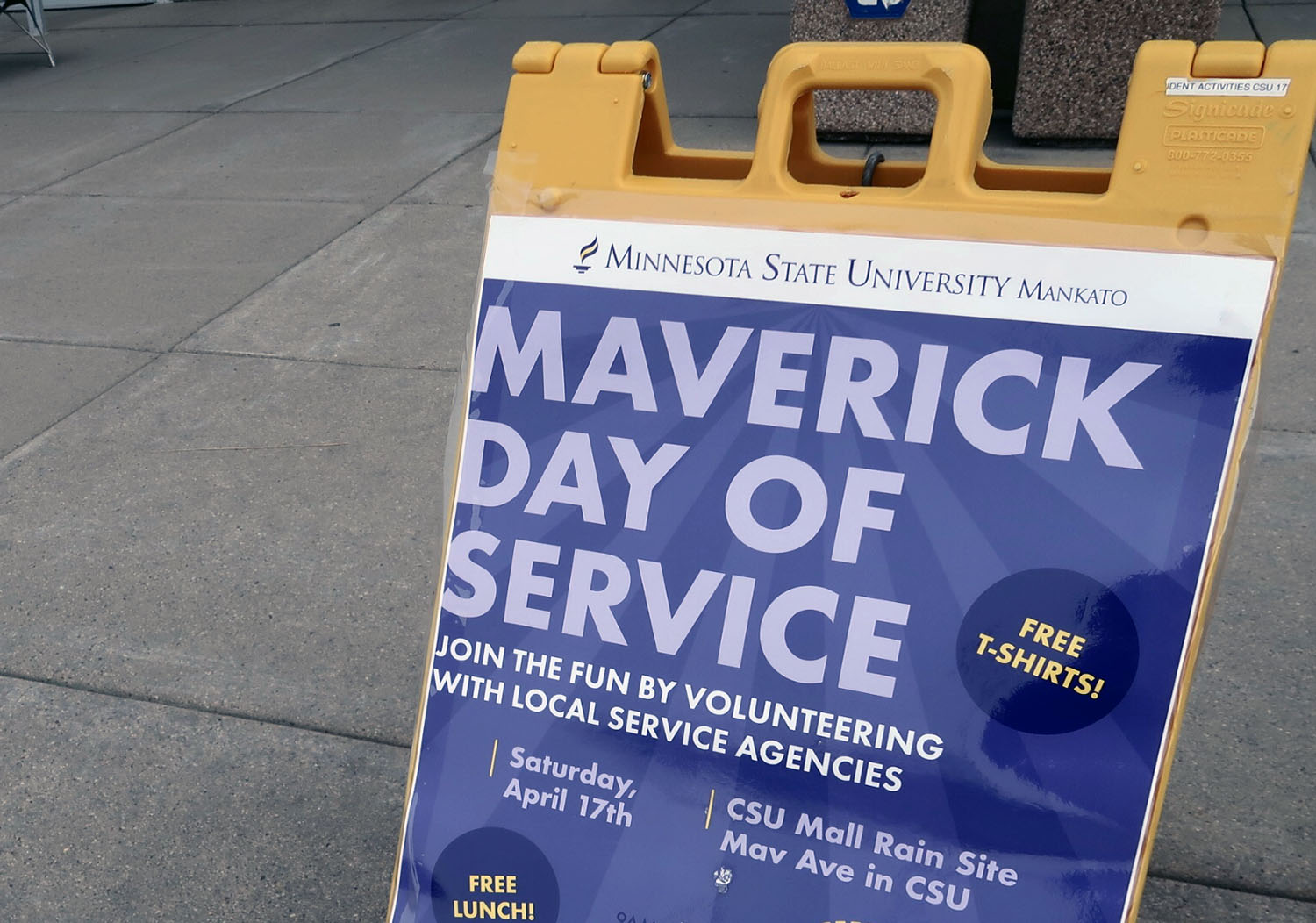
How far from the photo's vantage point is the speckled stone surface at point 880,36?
18.5ft

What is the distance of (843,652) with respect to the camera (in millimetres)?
1528

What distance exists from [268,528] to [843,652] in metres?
2.23

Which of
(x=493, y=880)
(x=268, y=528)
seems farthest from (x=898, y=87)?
(x=268, y=528)

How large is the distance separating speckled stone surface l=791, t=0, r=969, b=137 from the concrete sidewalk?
0.55 m

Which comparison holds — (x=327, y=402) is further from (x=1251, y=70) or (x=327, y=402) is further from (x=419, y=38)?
(x=419, y=38)

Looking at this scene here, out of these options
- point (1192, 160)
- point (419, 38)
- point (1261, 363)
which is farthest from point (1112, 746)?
point (419, 38)

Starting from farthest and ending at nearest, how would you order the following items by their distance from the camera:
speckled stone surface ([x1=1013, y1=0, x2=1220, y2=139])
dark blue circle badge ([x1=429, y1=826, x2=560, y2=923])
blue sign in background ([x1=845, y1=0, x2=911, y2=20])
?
blue sign in background ([x1=845, y1=0, x2=911, y2=20])
speckled stone surface ([x1=1013, y1=0, x2=1220, y2=139])
dark blue circle badge ([x1=429, y1=826, x2=560, y2=923])

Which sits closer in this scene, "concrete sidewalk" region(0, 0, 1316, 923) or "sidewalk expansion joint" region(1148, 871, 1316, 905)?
"sidewalk expansion joint" region(1148, 871, 1316, 905)

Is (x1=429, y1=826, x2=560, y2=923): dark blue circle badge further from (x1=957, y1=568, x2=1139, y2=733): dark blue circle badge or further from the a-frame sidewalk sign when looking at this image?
(x1=957, y1=568, x2=1139, y2=733): dark blue circle badge

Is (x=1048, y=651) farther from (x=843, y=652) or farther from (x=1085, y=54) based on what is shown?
(x=1085, y=54)

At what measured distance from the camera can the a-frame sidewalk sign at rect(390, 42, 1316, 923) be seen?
4.57 ft

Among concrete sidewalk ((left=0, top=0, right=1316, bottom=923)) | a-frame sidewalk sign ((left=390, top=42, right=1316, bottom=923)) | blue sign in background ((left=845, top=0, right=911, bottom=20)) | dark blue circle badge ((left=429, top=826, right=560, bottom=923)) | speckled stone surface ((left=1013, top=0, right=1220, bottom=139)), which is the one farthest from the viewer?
blue sign in background ((left=845, top=0, right=911, bottom=20))

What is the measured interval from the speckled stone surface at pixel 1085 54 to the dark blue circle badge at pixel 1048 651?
4615mm

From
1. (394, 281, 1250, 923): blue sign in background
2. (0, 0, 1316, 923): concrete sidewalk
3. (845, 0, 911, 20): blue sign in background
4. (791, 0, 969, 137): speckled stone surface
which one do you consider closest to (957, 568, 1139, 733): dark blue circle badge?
(394, 281, 1250, 923): blue sign in background
